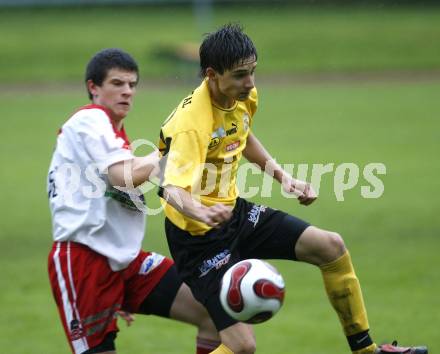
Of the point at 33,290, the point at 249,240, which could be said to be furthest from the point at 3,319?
the point at 249,240

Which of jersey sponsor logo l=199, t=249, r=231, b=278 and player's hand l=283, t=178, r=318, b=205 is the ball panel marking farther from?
player's hand l=283, t=178, r=318, b=205

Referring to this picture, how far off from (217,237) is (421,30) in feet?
90.1

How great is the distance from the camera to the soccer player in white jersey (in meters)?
5.62

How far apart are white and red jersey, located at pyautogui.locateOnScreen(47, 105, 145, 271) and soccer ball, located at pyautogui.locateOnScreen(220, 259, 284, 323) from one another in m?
0.98

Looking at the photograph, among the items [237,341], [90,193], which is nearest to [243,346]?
[237,341]

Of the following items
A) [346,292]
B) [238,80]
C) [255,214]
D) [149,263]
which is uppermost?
[238,80]

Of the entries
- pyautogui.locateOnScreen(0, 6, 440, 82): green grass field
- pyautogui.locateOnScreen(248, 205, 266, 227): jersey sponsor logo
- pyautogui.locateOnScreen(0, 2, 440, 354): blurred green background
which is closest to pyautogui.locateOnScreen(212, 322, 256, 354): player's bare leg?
pyautogui.locateOnScreen(248, 205, 266, 227): jersey sponsor logo

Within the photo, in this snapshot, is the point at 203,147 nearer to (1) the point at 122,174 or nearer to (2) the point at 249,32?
(1) the point at 122,174

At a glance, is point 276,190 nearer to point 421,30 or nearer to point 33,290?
point 33,290

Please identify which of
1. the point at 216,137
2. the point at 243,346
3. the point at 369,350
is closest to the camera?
the point at 243,346

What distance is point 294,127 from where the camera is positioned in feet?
65.6

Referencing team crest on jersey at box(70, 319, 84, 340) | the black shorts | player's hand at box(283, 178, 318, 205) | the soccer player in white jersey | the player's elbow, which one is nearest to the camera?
the black shorts

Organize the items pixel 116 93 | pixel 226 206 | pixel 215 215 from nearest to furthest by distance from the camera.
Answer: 1. pixel 215 215
2. pixel 226 206
3. pixel 116 93

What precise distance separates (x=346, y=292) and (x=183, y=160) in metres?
1.35
